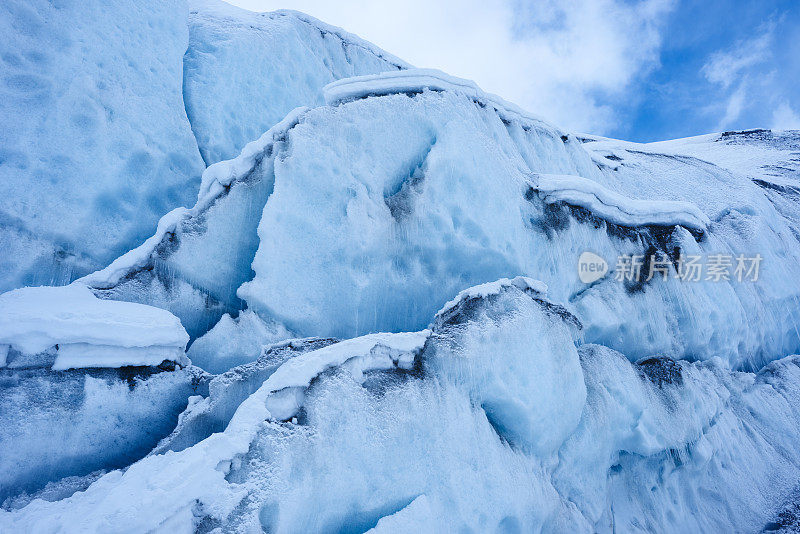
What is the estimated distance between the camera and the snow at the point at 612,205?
5.18m

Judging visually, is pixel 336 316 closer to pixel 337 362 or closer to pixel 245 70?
pixel 337 362

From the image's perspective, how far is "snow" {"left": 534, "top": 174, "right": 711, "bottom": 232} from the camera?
5.18 metres

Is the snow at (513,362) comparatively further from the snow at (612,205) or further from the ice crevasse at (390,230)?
the snow at (612,205)

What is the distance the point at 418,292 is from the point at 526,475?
2.10 metres

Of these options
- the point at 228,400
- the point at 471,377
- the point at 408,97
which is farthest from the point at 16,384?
the point at 408,97

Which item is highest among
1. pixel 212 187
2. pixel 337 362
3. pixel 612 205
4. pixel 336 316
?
pixel 612 205

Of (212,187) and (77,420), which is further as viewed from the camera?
(212,187)

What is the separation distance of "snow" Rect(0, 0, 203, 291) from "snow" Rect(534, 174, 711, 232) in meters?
4.80

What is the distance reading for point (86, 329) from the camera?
3172mm

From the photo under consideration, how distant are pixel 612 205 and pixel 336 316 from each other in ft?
12.6

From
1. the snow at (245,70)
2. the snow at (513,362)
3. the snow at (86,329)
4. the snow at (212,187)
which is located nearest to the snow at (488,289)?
the snow at (513,362)

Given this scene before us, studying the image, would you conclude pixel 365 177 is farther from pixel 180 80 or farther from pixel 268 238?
pixel 180 80

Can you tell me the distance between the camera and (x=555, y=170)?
6.42 m

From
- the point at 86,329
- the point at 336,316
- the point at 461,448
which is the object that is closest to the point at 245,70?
the point at 336,316
